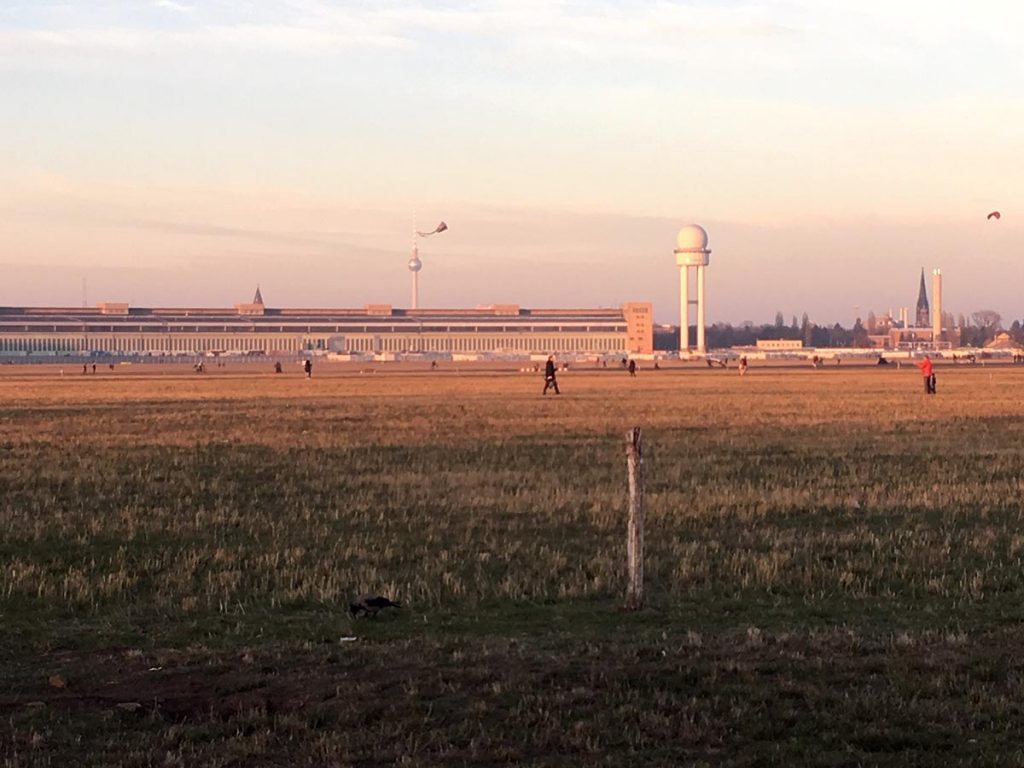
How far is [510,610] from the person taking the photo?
450 inches

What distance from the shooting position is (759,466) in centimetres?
2308

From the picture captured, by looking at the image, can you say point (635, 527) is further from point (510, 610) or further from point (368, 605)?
point (368, 605)

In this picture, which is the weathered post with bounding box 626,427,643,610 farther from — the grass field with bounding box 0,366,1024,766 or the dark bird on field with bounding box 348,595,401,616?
the dark bird on field with bounding box 348,595,401,616

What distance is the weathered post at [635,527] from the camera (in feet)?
36.8

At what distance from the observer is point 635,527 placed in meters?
11.4

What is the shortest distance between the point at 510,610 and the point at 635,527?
1269 millimetres

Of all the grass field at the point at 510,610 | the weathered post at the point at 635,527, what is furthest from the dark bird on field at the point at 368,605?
the weathered post at the point at 635,527

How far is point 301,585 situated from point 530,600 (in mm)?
2233

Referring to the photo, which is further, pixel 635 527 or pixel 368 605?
pixel 635 527

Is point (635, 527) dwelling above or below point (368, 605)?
above

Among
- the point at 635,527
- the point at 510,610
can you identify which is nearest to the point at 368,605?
the point at 510,610

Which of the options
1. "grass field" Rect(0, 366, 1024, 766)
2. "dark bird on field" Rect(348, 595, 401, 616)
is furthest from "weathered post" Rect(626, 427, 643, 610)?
"dark bird on field" Rect(348, 595, 401, 616)

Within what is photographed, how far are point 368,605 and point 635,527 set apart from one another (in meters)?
2.32

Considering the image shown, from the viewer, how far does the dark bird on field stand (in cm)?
1118
